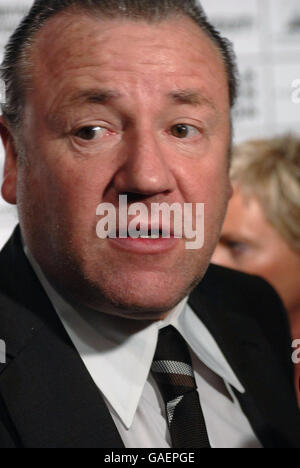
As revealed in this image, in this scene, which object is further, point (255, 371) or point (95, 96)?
point (255, 371)

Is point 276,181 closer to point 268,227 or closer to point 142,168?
point 268,227

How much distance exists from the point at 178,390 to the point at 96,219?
0.27 m

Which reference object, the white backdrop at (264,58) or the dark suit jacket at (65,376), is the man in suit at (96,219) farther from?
the white backdrop at (264,58)

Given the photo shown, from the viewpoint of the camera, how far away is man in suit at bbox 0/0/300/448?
0.78m

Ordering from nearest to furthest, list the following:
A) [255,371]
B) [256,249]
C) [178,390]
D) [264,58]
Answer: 1. [178,390]
2. [255,371]
3. [256,249]
4. [264,58]

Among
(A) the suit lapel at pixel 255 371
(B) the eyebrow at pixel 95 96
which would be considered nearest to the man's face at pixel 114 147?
(B) the eyebrow at pixel 95 96

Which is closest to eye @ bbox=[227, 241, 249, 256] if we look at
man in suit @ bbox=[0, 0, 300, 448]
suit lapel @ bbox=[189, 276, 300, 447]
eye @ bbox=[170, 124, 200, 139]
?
suit lapel @ bbox=[189, 276, 300, 447]

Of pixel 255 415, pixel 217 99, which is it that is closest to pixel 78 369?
pixel 255 415

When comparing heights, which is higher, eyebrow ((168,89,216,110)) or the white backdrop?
eyebrow ((168,89,216,110))


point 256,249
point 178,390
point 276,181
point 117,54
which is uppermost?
point 117,54

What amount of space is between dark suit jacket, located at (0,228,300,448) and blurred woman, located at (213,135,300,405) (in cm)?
64

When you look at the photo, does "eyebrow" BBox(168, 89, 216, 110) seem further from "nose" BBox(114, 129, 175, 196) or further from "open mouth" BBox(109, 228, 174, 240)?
"open mouth" BBox(109, 228, 174, 240)

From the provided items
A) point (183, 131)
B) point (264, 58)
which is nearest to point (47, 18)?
point (183, 131)

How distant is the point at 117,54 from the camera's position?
79cm
